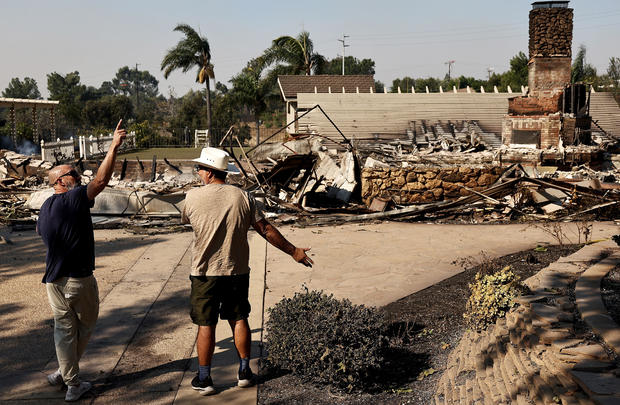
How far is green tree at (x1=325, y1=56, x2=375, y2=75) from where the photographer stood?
77.7m

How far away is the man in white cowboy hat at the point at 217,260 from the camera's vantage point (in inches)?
173

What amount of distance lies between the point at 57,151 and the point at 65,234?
74.4 feet

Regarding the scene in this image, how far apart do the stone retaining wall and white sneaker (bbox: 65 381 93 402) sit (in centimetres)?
931

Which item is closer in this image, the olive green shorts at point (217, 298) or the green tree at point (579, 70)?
the olive green shorts at point (217, 298)

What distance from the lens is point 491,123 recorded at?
21.8 m

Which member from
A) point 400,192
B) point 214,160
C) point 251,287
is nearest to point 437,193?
point 400,192

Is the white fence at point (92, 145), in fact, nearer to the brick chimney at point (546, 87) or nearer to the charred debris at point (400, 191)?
the charred debris at point (400, 191)

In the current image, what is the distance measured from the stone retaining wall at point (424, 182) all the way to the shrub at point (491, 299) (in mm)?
7871

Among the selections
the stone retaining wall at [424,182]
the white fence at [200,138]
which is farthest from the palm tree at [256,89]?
the stone retaining wall at [424,182]

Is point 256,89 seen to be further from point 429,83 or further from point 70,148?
point 429,83

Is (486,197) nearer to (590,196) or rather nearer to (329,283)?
(590,196)

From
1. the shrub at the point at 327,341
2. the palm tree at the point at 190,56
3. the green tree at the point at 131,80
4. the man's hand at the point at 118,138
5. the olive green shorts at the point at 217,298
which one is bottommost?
the shrub at the point at 327,341

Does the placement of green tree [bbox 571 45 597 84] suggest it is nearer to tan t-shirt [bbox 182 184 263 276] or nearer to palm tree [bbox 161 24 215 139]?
palm tree [bbox 161 24 215 139]

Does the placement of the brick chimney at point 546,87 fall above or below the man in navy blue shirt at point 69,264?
above
